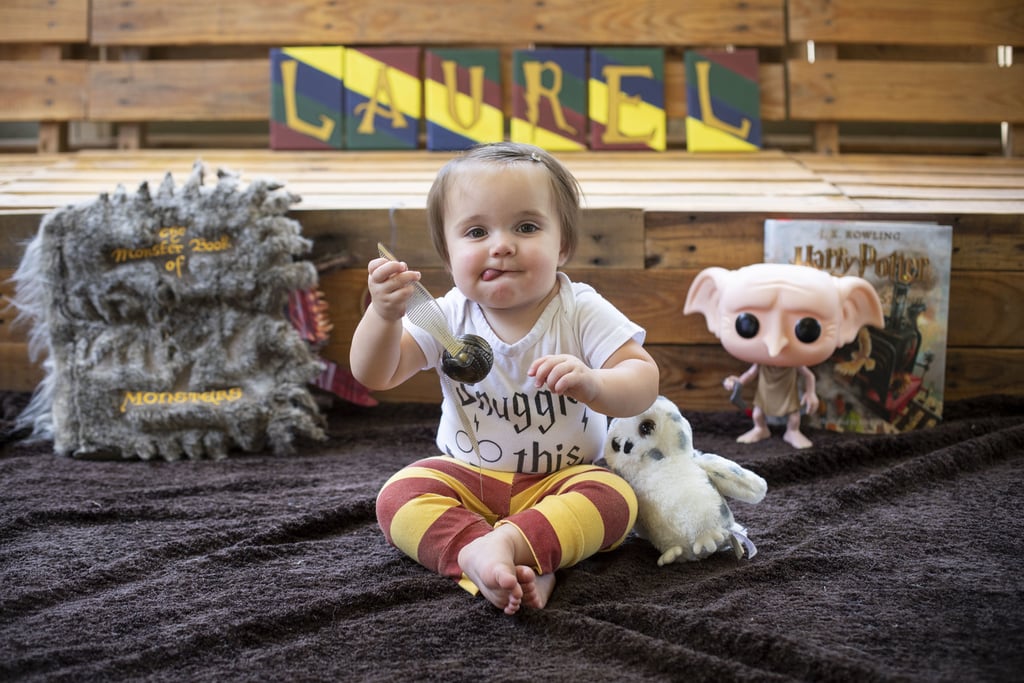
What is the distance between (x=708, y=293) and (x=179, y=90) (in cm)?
140

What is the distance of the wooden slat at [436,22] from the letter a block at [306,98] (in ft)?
0.23

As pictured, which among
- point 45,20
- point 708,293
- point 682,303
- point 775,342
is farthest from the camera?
point 45,20

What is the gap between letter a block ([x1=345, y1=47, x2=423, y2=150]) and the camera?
2201 mm

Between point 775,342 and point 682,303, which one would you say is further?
point 682,303

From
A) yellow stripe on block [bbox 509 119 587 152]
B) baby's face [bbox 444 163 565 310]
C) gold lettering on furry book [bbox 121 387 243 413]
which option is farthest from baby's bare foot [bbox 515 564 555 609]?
yellow stripe on block [bbox 509 119 587 152]

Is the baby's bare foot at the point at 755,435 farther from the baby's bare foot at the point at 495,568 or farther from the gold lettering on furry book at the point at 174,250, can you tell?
the gold lettering on furry book at the point at 174,250

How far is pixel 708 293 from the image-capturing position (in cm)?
156

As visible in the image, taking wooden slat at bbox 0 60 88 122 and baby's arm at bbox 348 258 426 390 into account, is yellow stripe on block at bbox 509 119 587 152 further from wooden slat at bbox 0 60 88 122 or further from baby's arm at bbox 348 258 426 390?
baby's arm at bbox 348 258 426 390

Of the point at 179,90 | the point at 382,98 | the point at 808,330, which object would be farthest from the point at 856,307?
the point at 179,90

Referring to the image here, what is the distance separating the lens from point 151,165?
7.11ft

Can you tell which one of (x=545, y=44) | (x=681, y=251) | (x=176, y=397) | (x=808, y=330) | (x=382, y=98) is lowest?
(x=176, y=397)

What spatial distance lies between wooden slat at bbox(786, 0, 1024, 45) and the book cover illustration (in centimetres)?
82

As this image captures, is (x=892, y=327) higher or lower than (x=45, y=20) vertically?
lower

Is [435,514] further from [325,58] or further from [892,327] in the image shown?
A: [325,58]
